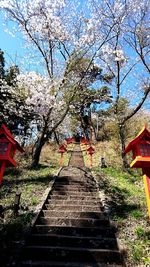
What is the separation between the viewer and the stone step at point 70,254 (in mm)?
8594

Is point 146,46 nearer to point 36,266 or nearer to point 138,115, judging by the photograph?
point 138,115

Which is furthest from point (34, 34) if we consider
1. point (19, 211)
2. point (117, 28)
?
point (19, 211)

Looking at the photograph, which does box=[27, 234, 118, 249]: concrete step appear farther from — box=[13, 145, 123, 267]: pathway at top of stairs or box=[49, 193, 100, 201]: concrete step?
box=[49, 193, 100, 201]: concrete step

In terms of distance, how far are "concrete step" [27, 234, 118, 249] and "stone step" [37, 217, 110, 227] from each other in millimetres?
949

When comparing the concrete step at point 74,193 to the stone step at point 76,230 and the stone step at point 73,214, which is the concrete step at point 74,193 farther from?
the stone step at point 76,230

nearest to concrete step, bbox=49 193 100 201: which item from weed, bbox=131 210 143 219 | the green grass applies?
the green grass

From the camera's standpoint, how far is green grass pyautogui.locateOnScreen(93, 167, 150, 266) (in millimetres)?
8781

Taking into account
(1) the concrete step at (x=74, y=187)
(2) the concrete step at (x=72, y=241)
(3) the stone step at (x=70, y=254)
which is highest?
(1) the concrete step at (x=74, y=187)

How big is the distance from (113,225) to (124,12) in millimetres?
15425

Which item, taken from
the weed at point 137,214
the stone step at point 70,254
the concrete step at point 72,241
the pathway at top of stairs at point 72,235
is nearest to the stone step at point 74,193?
the pathway at top of stairs at point 72,235

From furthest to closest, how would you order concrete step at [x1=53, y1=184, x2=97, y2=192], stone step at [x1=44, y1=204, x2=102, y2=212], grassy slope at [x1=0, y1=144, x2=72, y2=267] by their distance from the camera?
1. concrete step at [x1=53, y1=184, x2=97, y2=192]
2. stone step at [x1=44, y1=204, x2=102, y2=212]
3. grassy slope at [x1=0, y1=144, x2=72, y2=267]

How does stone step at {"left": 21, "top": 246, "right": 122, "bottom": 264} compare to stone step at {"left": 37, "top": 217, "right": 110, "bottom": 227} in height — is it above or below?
below

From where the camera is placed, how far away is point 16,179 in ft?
53.0

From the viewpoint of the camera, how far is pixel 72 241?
951cm
